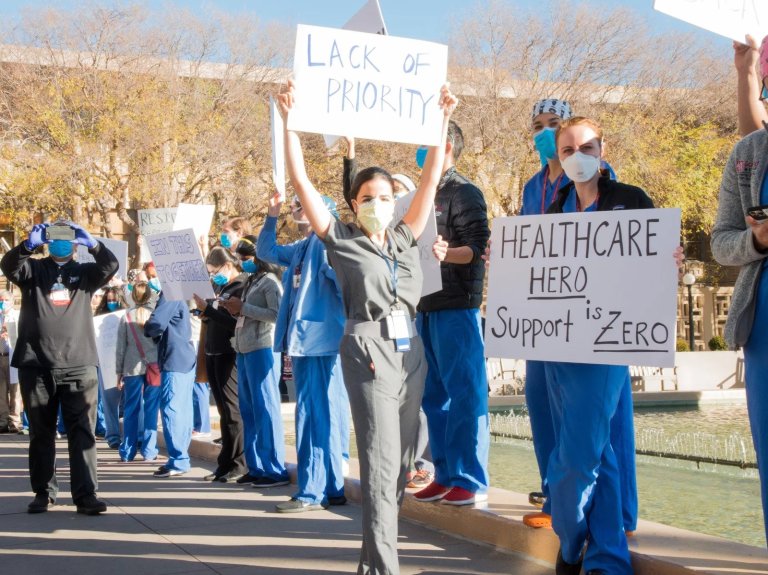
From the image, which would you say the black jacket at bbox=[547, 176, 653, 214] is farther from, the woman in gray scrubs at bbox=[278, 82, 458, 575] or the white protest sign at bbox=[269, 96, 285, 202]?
the white protest sign at bbox=[269, 96, 285, 202]

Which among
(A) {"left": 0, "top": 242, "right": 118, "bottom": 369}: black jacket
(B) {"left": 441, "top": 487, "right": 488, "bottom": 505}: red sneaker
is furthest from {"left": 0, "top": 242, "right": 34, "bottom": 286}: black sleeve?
(B) {"left": 441, "top": 487, "right": 488, "bottom": 505}: red sneaker

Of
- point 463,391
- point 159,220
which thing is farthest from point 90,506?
point 159,220

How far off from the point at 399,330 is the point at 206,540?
2.30 meters

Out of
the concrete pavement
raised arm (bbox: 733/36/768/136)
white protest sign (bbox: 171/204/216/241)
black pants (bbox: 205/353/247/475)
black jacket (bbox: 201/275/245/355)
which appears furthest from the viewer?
white protest sign (bbox: 171/204/216/241)

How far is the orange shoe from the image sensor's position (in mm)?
5375

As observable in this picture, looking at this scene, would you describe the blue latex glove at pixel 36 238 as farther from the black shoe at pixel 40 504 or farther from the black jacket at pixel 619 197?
the black jacket at pixel 619 197

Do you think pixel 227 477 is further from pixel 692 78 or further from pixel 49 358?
pixel 692 78

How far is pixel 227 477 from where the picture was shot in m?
8.88

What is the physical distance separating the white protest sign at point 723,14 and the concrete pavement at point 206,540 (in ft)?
8.89

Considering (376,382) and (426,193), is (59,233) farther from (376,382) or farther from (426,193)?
(376,382)

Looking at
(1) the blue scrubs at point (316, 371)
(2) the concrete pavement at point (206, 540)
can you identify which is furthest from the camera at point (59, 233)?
(2) the concrete pavement at point (206, 540)

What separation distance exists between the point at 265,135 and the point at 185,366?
26027 mm

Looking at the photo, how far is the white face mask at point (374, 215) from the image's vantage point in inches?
192

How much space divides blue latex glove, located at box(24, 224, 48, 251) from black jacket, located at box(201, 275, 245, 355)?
5.20ft
